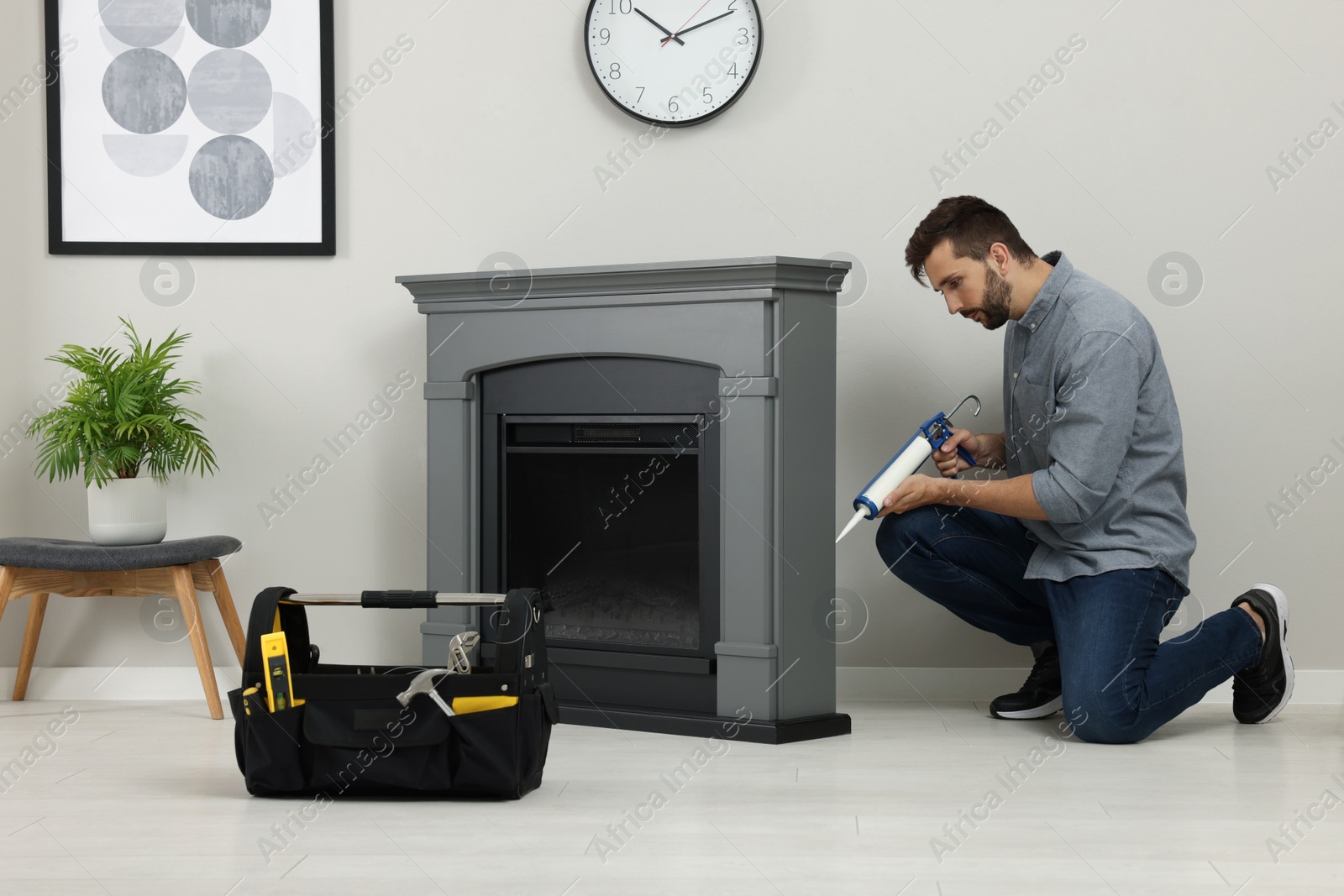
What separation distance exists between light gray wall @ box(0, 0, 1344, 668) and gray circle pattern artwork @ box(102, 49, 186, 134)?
21cm

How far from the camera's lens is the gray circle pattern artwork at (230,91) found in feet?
9.47

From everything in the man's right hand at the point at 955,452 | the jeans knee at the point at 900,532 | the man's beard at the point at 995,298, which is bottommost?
the jeans knee at the point at 900,532

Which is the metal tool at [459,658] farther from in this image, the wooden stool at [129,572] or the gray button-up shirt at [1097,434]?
the gray button-up shirt at [1097,434]

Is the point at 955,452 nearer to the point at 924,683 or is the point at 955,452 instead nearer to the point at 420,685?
the point at 924,683

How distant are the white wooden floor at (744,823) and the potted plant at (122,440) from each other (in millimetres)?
504

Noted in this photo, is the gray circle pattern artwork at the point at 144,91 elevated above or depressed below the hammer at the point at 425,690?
Answer: above

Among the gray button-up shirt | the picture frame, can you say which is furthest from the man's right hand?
the picture frame

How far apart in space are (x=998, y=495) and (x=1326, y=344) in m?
1.01

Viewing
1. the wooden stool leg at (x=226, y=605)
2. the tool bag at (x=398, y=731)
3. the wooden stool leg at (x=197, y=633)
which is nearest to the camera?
the tool bag at (x=398, y=731)

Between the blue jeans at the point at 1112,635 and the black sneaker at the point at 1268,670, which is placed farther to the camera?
the black sneaker at the point at 1268,670

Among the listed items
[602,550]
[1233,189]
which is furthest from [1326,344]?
[602,550]

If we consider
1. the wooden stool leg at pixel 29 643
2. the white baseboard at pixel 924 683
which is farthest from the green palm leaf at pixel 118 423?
the white baseboard at pixel 924 683

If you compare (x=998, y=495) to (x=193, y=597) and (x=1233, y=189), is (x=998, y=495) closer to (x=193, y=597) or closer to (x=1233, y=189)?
(x=1233, y=189)

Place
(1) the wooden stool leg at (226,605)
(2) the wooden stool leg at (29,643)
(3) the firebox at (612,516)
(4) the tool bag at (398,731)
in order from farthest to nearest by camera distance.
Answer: (2) the wooden stool leg at (29,643)
(1) the wooden stool leg at (226,605)
(3) the firebox at (612,516)
(4) the tool bag at (398,731)
